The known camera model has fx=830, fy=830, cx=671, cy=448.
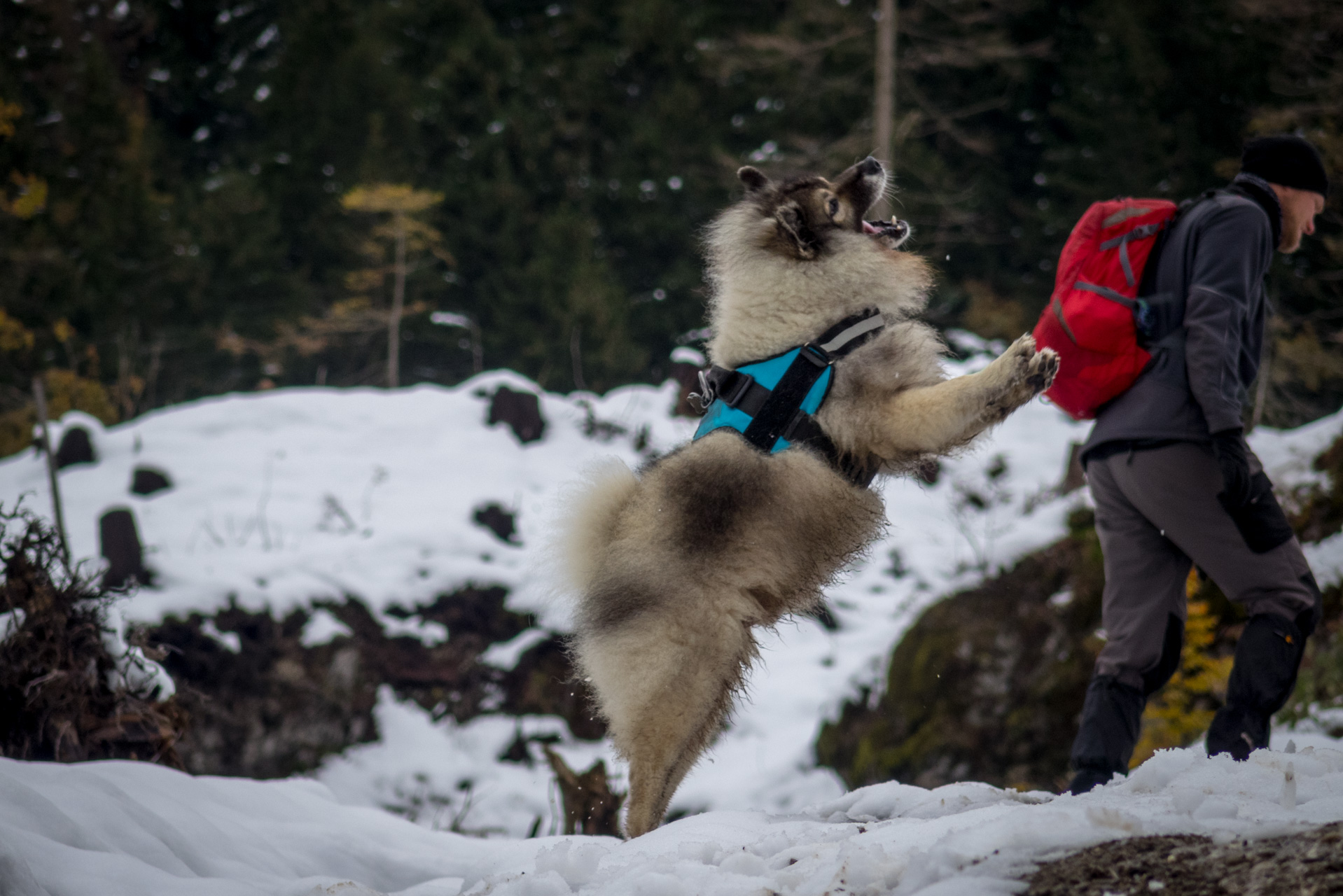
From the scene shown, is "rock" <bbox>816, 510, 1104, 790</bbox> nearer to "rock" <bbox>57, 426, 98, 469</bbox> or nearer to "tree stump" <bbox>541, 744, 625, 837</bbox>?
"tree stump" <bbox>541, 744, 625, 837</bbox>

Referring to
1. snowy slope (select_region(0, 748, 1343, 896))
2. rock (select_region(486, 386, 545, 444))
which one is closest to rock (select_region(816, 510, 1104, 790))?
snowy slope (select_region(0, 748, 1343, 896))

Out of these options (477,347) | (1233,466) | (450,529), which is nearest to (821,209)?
(1233,466)

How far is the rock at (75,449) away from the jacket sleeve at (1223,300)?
10.8m

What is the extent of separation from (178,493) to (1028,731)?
868 cm

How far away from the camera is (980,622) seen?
5668 mm

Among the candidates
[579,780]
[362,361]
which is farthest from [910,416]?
[362,361]

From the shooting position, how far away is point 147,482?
9.12m

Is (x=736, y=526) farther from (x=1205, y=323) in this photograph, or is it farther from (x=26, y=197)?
(x=26, y=197)

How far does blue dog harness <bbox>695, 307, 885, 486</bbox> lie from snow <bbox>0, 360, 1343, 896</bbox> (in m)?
0.40

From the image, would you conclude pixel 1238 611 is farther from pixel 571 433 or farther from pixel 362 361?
pixel 362 361

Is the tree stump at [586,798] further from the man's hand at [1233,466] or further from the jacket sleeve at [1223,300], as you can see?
the jacket sleeve at [1223,300]

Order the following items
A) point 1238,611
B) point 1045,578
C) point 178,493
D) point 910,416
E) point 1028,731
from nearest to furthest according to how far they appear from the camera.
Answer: point 910,416
point 1238,611
point 1028,731
point 1045,578
point 178,493

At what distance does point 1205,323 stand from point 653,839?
2293 mm

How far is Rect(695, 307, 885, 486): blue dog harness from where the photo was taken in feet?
7.90
